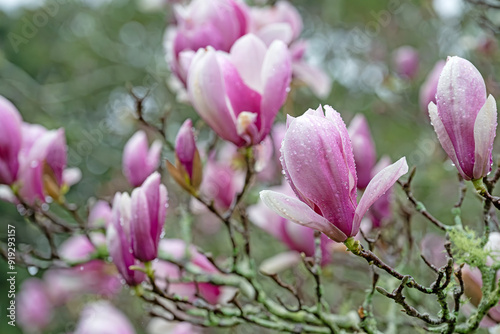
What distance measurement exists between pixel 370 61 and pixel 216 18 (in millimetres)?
2564

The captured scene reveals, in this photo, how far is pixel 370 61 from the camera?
3.42m

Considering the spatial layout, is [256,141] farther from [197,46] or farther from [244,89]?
[197,46]

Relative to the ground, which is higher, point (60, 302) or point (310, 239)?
point (310, 239)

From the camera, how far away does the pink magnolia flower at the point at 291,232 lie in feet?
3.53

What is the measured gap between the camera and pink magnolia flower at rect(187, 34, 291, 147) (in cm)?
86

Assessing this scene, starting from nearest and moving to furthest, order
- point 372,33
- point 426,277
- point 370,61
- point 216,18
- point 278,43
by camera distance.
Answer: point 278,43, point 216,18, point 426,277, point 372,33, point 370,61

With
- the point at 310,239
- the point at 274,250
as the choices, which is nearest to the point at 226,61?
the point at 310,239

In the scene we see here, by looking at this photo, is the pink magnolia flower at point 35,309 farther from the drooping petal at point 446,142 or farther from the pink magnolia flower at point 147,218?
the drooping petal at point 446,142

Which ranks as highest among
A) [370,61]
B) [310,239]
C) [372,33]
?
[310,239]

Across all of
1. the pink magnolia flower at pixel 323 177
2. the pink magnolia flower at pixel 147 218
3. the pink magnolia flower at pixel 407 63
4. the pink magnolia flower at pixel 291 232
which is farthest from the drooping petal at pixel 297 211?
the pink magnolia flower at pixel 407 63

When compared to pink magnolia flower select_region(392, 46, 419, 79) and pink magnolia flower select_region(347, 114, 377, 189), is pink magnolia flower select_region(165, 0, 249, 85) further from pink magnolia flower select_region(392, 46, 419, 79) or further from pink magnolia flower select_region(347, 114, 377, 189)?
pink magnolia flower select_region(392, 46, 419, 79)

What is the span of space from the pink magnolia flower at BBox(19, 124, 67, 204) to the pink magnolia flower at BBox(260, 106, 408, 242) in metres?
0.62

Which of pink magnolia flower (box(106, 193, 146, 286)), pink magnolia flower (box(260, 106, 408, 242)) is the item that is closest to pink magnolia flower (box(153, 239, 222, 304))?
pink magnolia flower (box(106, 193, 146, 286))

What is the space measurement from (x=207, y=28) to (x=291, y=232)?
16.3 inches
